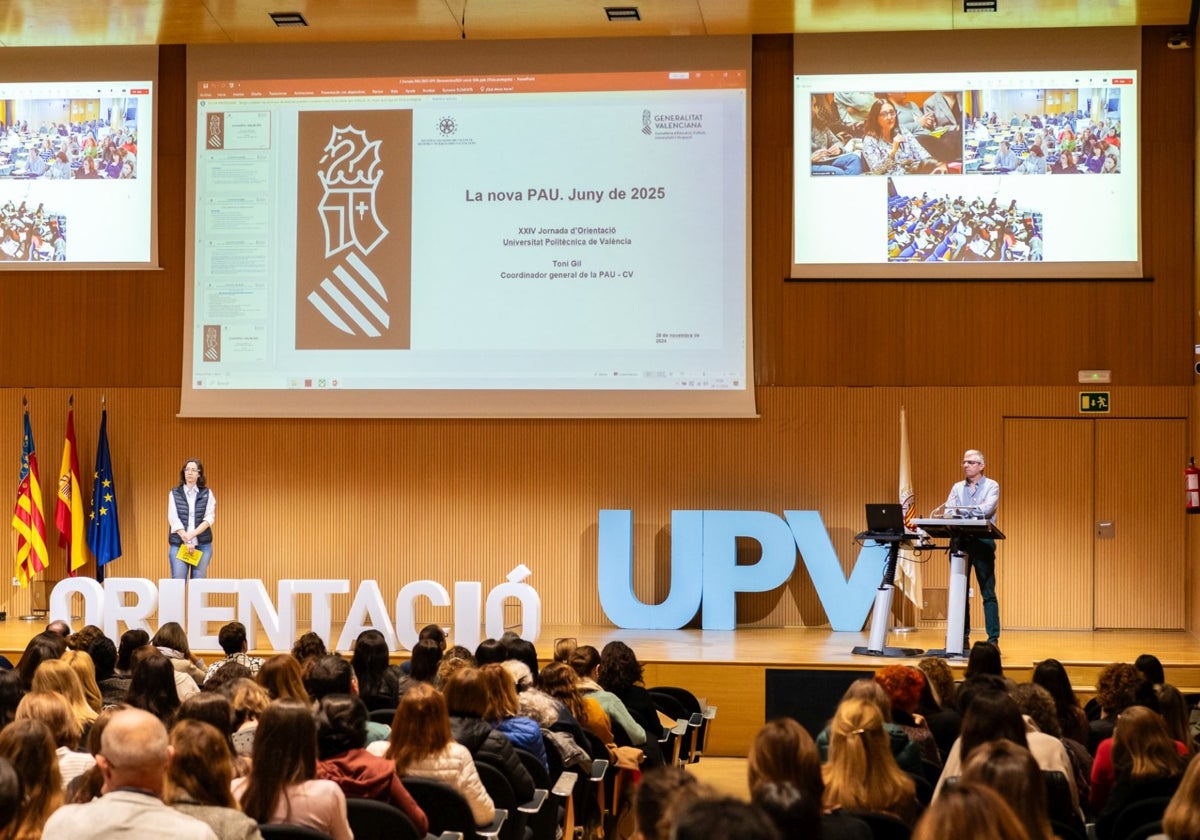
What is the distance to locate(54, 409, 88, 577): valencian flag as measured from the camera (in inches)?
455

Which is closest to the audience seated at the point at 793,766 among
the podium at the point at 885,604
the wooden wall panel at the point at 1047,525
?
the podium at the point at 885,604

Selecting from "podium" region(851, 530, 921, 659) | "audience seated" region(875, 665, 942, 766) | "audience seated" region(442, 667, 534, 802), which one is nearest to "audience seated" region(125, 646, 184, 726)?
"audience seated" region(442, 667, 534, 802)


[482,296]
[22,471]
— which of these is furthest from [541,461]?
[22,471]

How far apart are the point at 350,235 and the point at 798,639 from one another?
467 cm

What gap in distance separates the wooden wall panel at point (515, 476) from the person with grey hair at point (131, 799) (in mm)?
8265

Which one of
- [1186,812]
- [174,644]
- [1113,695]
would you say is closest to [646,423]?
[174,644]

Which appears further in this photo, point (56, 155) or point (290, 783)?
point (56, 155)

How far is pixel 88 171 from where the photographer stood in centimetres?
1189

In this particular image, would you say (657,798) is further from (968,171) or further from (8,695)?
(968,171)

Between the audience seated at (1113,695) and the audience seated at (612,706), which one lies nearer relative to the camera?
the audience seated at (1113,695)

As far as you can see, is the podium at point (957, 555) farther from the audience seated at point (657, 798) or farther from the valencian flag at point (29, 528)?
the valencian flag at point (29, 528)

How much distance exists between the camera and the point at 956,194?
439 inches

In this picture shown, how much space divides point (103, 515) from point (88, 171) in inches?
110

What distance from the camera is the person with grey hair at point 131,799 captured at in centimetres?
312
